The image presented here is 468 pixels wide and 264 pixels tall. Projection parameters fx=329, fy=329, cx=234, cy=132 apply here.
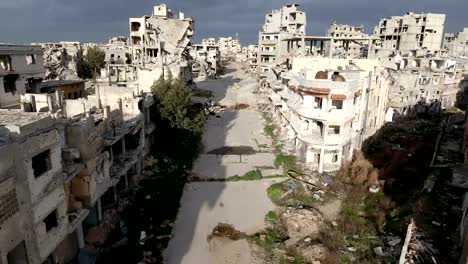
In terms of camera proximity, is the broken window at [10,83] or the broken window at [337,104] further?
the broken window at [10,83]

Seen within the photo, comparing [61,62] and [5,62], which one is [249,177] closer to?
[5,62]

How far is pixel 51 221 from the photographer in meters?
14.1

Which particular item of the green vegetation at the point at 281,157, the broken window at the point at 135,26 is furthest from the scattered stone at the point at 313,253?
the broken window at the point at 135,26

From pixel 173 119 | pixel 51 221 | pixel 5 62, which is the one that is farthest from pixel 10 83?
pixel 51 221

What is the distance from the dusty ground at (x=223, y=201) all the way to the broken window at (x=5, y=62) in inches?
767

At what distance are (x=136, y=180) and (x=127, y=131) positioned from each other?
16.0 feet

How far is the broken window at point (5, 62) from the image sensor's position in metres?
29.8

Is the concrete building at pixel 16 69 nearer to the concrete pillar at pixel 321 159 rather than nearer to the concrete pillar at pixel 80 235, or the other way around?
the concrete pillar at pixel 80 235

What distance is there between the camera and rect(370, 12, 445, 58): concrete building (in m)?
71.6

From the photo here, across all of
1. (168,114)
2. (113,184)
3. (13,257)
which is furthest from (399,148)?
(13,257)

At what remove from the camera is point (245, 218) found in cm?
2233

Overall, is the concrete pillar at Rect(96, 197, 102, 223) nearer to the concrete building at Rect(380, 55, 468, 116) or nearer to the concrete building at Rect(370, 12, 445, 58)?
the concrete building at Rect(380, 55, 468, 116)

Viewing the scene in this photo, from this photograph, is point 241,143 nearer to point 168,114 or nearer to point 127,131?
point 168,114

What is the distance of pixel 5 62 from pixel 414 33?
7671 centimetres
